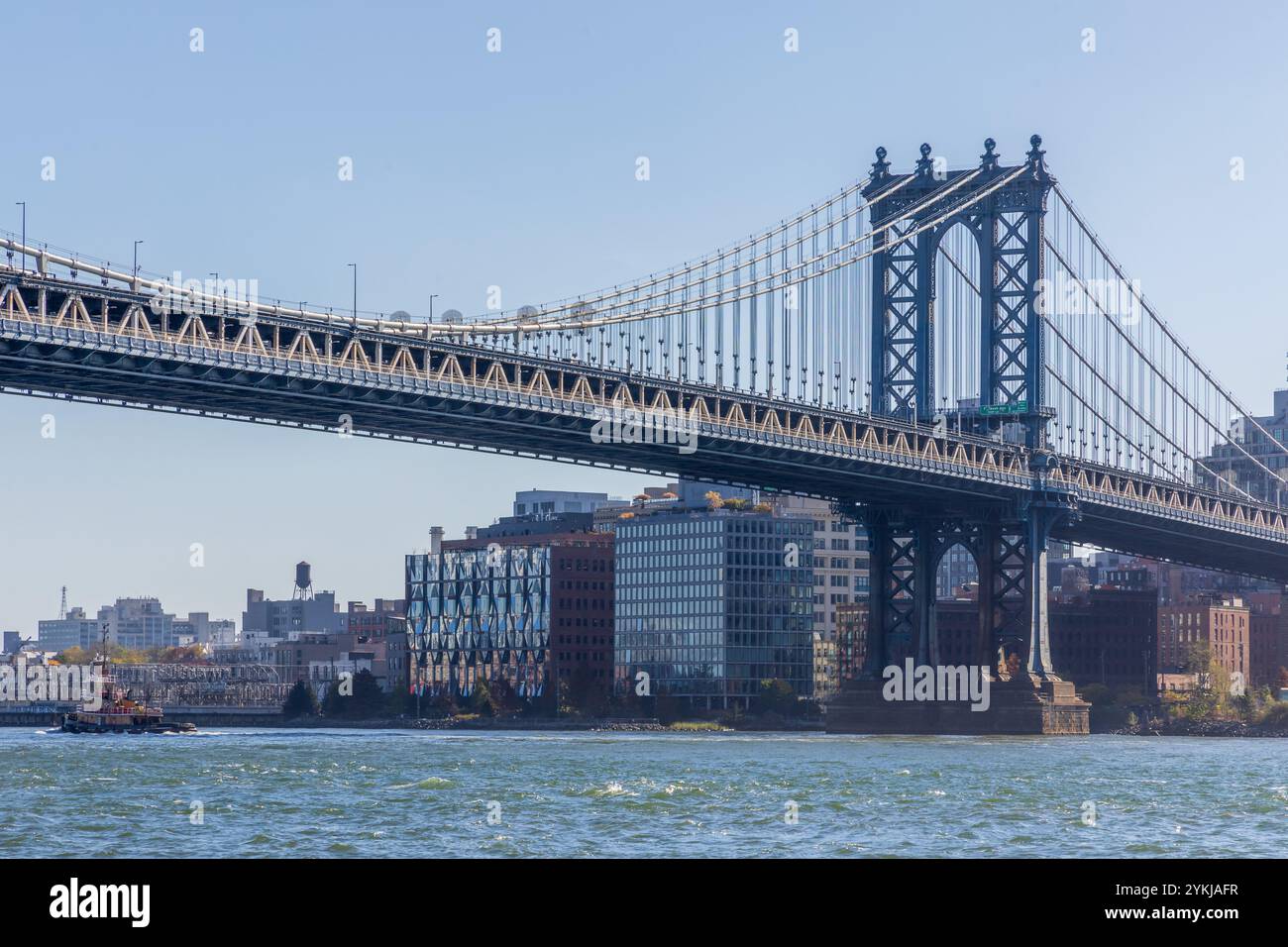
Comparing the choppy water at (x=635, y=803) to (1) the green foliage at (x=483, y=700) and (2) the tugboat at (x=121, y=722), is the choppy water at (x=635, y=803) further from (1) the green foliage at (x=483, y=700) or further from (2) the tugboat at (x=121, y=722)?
(1) the green foliage at (x=483, y=700)

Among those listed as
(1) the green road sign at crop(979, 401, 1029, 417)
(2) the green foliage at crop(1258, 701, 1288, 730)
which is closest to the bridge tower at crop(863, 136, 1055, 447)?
(1) the green road sign at crop(979, 401, 1029, 417)

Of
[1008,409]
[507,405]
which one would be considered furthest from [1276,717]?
[507,405]

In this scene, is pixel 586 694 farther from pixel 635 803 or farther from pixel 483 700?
pixel 635 803

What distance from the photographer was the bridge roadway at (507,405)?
2854 inches

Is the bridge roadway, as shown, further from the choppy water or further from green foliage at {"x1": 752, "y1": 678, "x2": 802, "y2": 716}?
green foliage at {"x1": 752, "y1": 678, "x2": 802, "y2": 716}

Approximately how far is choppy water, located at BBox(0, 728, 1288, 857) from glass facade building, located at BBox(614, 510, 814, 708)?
313 ft

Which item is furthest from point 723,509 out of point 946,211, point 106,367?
point 106,367

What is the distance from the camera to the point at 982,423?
397 ft

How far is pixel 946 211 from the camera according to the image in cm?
12100

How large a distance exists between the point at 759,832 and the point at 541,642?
155 m

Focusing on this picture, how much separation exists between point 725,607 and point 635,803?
134 m

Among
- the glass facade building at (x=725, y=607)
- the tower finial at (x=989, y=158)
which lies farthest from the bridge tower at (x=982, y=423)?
the glass facade building at (x=725, y=607)

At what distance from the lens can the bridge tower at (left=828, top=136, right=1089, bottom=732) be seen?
11925 cm
